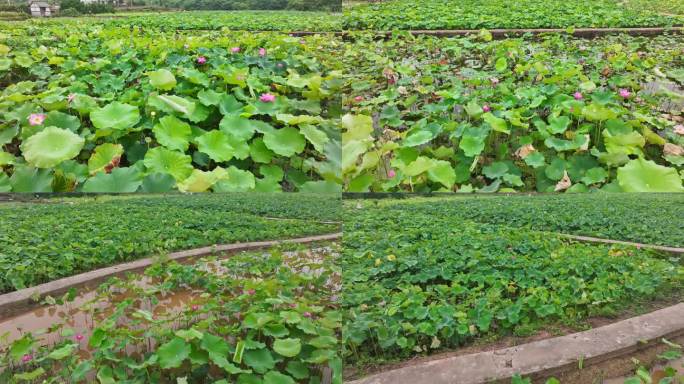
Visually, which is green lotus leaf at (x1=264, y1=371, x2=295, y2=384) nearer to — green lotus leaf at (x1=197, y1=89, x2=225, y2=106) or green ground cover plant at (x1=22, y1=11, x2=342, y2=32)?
green lotus leaf at (x1=197, y1=89, x2=225, y2=106)

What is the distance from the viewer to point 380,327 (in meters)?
1.76

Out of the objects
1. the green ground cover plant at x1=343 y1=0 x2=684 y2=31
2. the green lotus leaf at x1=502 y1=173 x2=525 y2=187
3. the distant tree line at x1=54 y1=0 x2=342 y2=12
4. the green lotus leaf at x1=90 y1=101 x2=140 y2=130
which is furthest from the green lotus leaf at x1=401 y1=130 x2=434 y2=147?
the green ground cover plant at x1=343 y1=0 x2=684 y2=31

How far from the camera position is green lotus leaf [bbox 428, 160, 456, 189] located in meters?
2.46

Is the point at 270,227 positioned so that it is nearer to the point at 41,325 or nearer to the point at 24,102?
the point at 41,325

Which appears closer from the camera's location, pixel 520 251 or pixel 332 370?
pixel 332 370

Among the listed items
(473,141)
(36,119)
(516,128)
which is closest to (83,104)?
(36,119)

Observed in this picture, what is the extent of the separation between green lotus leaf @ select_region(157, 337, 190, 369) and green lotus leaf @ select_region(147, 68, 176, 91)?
72.2 inches

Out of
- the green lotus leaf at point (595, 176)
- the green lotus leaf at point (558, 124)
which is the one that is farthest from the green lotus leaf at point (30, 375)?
the green lotus leaf at point (558, 124)

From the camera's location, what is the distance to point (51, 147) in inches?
93.1

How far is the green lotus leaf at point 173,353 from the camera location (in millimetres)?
1562

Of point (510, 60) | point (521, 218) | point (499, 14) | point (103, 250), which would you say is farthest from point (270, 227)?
point (499, 14)

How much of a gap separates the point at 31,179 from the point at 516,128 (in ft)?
8.24

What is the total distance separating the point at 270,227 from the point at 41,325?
1282mm

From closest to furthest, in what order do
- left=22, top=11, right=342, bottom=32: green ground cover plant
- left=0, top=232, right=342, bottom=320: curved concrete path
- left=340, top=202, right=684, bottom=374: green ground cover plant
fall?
left=340, top=202, right=684, bottom=374: green ground cover plant
left=0, top=232, right=342, bottom=320: curved concrete path
left=22, top=11, right=342, bottom=32: green ground cover plant
